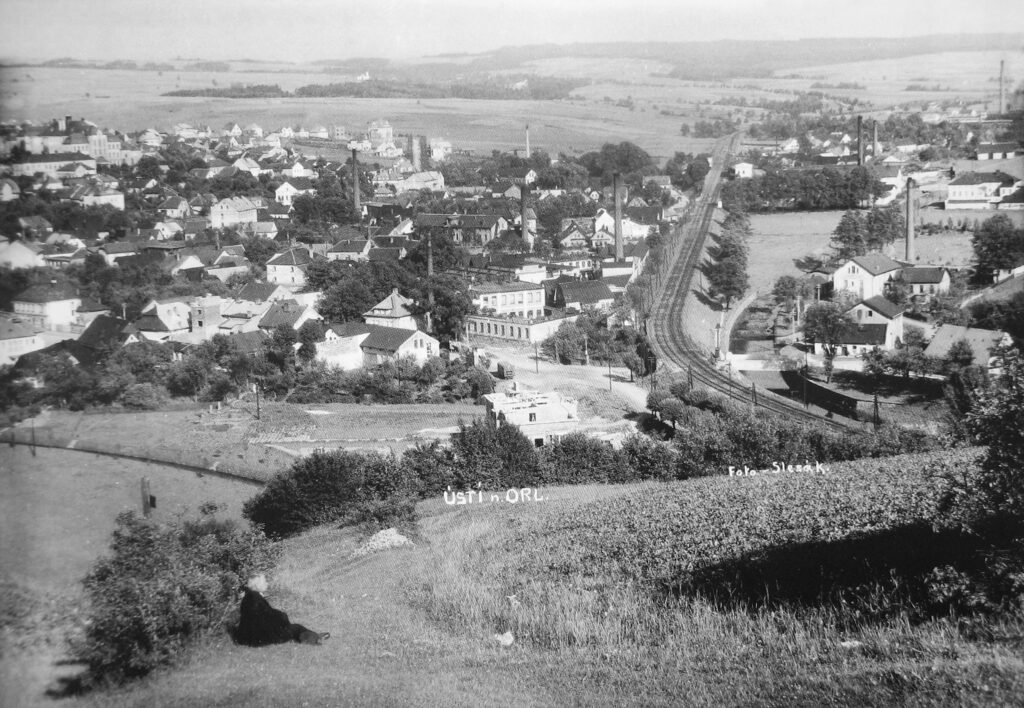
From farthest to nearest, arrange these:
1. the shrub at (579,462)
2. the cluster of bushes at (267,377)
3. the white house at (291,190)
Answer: the white house at (291,190), the cluster of bushes at (267,377), the shrub at (579,462)

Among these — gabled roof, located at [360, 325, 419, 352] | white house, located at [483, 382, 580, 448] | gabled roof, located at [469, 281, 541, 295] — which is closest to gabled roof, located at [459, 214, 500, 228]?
gabled roof, located at [469, 281, 541, 295]

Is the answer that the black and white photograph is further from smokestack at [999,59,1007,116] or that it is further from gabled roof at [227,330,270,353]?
smokestack at [999,59,1007,116]

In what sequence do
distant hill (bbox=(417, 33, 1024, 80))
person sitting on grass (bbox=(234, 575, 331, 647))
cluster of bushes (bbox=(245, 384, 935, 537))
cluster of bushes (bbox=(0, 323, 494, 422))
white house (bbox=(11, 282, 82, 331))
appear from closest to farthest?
person sitting on grass (bbox=(234, 575, 331, 647)), cluster of bushes (bbox=(245, 384, 935, 537)), white house (bbox=(11, 282, 82, 331)), cluster of bushes (bbox=(0, 323, 494, 422)), distant hill (bbox=(417, 33, 1024, 80))

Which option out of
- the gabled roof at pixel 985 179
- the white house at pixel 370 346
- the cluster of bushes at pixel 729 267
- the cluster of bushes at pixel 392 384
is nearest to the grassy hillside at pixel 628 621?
the cluster of bushes at pixel 392 384

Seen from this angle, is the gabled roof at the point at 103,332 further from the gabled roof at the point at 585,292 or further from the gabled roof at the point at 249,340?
the gabled roof at the point at 585,292

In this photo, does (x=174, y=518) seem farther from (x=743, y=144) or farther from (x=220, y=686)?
(x=743, y=144)

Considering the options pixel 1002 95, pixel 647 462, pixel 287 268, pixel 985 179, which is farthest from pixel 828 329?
pixel 1002 95

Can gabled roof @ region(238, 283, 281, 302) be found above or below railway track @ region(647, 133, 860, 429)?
above
